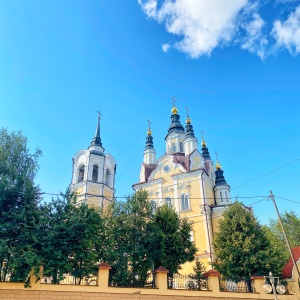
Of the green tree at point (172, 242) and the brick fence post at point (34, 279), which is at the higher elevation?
the green tree at point (172, 242)

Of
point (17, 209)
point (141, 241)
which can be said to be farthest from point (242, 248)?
point (17, 209)

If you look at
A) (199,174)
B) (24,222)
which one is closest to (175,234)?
(24,222)

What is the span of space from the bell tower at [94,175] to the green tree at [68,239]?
1541cm

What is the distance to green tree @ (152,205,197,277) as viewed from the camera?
17203mm

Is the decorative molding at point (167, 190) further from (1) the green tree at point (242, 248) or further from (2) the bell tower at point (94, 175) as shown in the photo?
(1) the green tree at point (242, 248)

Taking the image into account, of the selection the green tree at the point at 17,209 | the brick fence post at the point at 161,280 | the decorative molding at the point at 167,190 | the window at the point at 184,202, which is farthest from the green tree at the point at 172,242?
the decorative molding at the point at 167,190

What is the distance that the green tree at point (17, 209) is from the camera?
440 inches

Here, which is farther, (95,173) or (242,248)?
(95,173)

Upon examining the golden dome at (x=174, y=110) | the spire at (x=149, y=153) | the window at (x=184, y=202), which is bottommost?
the window at (x=184, y=202)

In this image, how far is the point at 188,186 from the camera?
31.8 m

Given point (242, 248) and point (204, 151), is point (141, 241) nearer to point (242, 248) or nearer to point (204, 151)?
point (242, 248)

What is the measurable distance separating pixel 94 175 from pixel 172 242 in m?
16.0

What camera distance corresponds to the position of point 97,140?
113 feet

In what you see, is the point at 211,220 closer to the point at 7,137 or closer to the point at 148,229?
the point at 148,229
